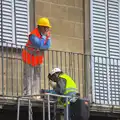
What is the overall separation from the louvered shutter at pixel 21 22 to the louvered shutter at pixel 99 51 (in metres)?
1.79

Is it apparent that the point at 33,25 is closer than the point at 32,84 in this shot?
No

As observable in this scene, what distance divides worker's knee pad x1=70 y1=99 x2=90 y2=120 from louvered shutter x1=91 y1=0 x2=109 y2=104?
2.41 metres

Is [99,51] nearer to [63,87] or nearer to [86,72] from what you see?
[86,72]

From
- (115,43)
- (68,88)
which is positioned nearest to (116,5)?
(115,43)

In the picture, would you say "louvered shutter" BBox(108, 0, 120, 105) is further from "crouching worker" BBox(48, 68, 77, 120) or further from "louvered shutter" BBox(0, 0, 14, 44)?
"crouching worker" BBox(48, 68, 77, 120)

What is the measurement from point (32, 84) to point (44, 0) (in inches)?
113

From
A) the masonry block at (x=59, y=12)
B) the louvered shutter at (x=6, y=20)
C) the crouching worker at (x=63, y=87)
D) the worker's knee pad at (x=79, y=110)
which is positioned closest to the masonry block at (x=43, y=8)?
the masonry block at (x=59, y=12)

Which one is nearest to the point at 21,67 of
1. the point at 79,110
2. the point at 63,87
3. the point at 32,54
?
the point at 32,54

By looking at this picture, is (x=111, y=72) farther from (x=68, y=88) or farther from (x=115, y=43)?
(x=68, y=88)

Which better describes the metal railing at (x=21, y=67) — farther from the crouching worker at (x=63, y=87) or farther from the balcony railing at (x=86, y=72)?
the crouching worker at (x=63, y=87)

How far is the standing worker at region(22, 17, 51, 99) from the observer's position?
51.2ft

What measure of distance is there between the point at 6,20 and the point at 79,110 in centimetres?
314

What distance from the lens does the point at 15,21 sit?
1708cm

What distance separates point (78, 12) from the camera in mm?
18391
